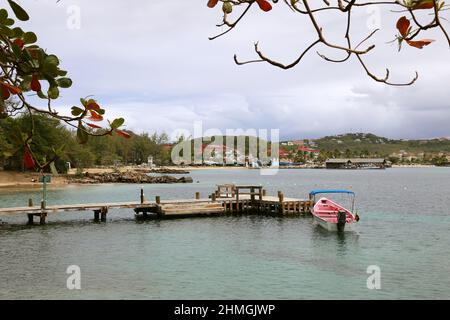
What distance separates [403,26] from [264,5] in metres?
0.60

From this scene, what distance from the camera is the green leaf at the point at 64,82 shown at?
2.87 meters

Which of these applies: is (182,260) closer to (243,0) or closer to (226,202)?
(226,202)

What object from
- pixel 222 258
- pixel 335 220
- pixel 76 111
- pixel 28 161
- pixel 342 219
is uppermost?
pixel 76 111

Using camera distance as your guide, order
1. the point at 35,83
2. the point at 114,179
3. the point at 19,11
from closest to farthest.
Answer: the point at 19,11, the point at 35,83, the point at 114,179

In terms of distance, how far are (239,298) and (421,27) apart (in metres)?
15.2

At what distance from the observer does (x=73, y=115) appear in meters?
3.04

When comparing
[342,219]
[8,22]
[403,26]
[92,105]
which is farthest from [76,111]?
[342,219]

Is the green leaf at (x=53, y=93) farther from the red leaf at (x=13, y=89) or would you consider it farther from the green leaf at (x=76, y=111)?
the red leaf at (x=13, y=89)

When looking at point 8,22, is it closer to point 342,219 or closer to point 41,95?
point 41,95

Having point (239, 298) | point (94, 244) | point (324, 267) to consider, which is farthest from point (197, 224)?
point (239, 298)

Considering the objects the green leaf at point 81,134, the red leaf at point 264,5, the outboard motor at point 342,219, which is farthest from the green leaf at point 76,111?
the outboard motor at point 342,219

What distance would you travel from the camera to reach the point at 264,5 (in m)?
2.10

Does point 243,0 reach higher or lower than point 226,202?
higher

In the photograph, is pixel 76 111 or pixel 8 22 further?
pixel 76 111
